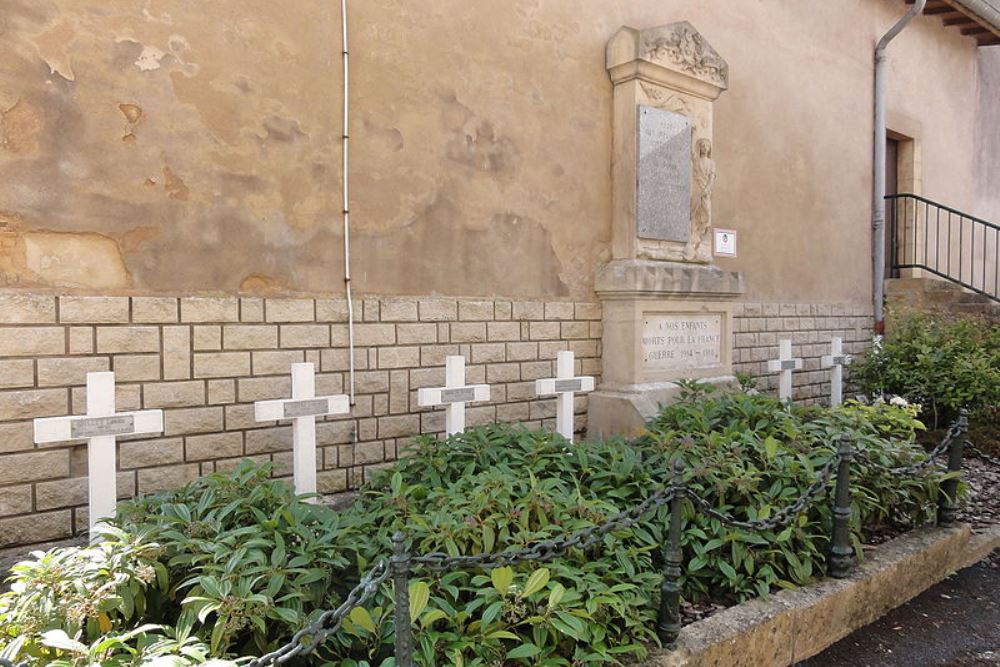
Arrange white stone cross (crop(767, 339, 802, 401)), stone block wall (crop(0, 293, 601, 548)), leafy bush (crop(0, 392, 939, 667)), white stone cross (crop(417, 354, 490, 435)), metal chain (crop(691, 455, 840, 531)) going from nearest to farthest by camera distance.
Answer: leafy bush (crop(0, 392, 939, 667)) < metal chain (crop(691, 455, 840, 531)) < stone block wall (crop(0, 293, 601, 548)) < white stone cross (crop(417, 354, 490, 435)) < white stone cross (crop(767, 339, 802, 401))

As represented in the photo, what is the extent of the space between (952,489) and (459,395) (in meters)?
3.25

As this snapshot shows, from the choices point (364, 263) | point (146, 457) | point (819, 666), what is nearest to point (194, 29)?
point (364, 263)

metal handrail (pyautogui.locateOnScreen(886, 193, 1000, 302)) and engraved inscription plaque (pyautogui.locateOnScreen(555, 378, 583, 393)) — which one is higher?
metal handrail (pyautogui.locateOnScreen(886, 193, 1000, 302))

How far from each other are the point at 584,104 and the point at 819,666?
4583mm

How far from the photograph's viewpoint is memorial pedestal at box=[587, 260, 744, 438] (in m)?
6.12

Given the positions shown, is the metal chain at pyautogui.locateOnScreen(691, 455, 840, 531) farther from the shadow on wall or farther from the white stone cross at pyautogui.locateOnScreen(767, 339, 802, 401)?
the white stone cross at pyautogui.locateOnScreen(767, 339, 802, 401)

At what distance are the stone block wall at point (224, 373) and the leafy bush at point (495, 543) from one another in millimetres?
702

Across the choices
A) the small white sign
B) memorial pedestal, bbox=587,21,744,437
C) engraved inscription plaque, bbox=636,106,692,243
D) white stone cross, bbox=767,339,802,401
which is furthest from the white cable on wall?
white stone cross, bbox=767,339,802,401

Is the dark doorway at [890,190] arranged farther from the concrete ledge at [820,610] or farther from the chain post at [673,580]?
the chain post at [673,580]

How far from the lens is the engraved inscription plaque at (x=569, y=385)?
220 inches

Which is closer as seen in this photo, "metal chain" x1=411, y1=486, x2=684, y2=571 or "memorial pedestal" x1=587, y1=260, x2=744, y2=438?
"metal chain" x1=411, y1=486, x2=684, y2=571

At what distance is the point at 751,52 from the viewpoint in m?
7.86

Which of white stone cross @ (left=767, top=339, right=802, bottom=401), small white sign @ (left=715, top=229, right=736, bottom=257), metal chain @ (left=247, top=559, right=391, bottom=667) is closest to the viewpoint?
metal chain @ (left=247, top=559, right=391, bottom=667)

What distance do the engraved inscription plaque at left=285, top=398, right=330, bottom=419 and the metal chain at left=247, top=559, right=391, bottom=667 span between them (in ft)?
7.09
